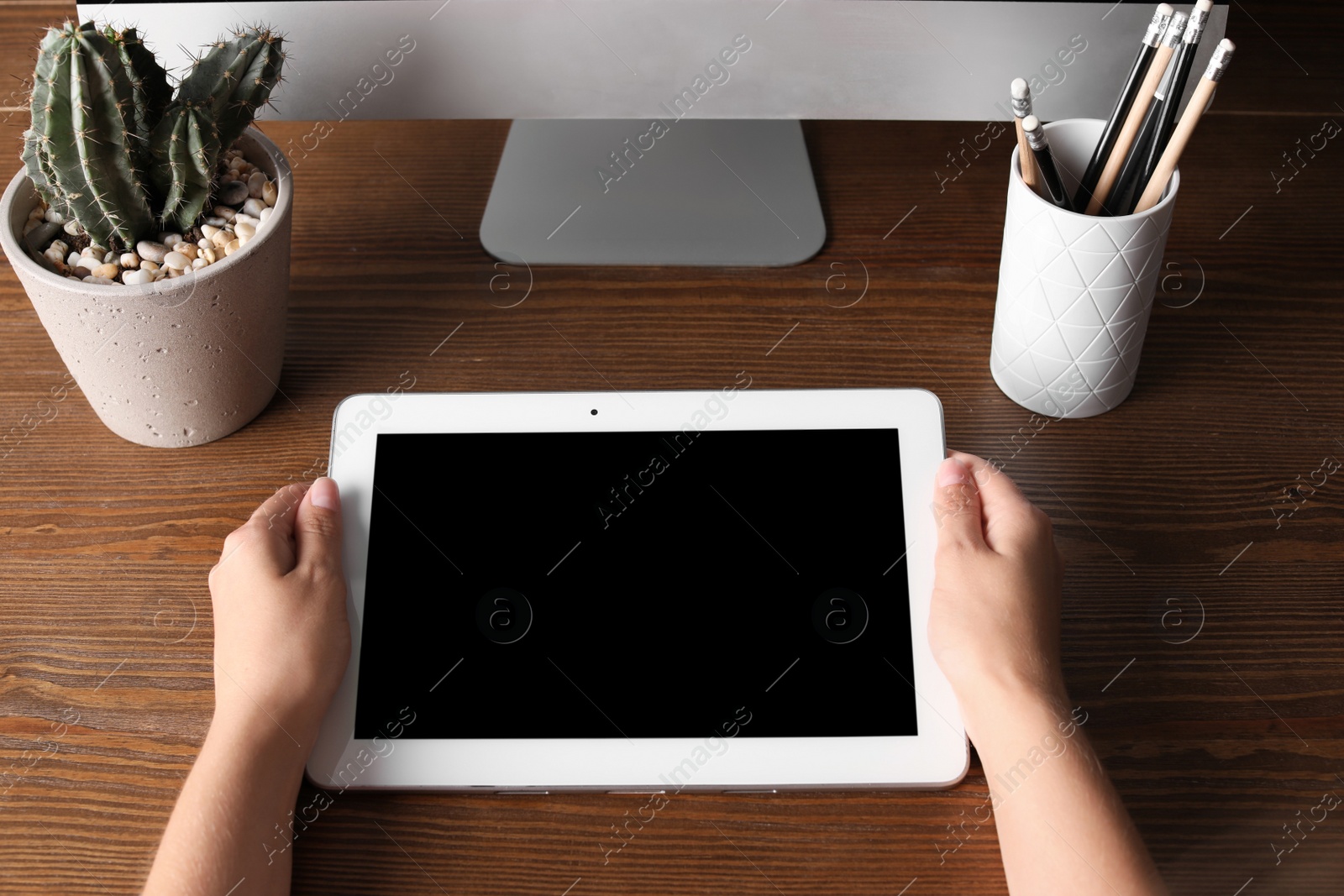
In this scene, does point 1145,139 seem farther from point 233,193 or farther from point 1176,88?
point 233,193

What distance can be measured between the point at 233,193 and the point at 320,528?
0.80 feet

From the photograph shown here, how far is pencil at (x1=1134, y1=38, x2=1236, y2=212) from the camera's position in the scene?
55 centimetres

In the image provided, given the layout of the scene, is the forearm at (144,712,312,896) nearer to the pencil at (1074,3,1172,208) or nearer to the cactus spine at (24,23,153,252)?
the cactus spine at (24,23,153,252)

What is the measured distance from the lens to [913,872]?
1.76 feet

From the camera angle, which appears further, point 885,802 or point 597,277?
point 597,277

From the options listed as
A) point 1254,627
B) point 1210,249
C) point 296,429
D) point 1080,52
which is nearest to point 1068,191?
point 1080,52

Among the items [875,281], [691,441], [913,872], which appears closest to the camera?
[913,872]

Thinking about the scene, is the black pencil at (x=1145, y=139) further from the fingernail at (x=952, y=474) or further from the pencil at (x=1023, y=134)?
the fingernail at (x=952, y=474)

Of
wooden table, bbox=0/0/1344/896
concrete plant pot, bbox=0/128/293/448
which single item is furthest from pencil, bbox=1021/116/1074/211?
concrete plant pot, bbox=0/128/293/448

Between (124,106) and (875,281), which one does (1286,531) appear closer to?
(875,281)

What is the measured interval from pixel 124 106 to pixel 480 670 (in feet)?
1.29

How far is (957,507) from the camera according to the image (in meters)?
0.62

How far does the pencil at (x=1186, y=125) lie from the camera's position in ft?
1.81

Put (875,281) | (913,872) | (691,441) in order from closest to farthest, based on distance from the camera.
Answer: (913,872), (691,441), (875,281)
